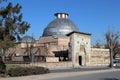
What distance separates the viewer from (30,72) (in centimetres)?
3825

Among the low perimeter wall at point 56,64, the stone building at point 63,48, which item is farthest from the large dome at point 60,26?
the low perimeter wall at point 56,64

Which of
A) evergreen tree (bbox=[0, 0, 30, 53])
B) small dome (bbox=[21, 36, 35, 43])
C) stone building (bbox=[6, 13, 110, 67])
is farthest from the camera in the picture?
small dome (bbox=[21, 36, 35, 43])

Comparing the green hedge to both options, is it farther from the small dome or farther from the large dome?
the small dome

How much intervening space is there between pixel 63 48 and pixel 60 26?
44.0 feet

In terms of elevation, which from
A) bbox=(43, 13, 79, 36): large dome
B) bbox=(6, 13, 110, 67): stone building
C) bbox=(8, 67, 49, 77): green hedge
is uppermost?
bbox=(43, 13, 79, 36): large dome

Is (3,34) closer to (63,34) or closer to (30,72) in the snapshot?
(30,72)

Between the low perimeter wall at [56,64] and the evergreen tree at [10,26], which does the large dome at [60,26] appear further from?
the evergreen tree at [10,26]

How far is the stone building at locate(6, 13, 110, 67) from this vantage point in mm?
72438

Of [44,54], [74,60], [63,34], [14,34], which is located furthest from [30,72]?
[63,34]

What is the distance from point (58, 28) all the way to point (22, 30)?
6513cm

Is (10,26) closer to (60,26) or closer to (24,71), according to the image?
(24,71)

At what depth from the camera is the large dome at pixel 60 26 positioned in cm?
10050

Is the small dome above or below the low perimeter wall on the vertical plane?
above

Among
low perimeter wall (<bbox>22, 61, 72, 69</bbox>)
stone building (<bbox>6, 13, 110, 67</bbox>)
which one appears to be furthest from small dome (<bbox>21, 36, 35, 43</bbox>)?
low perimeter wall (<bbox>22, 61, 72, 69</bbox>)
